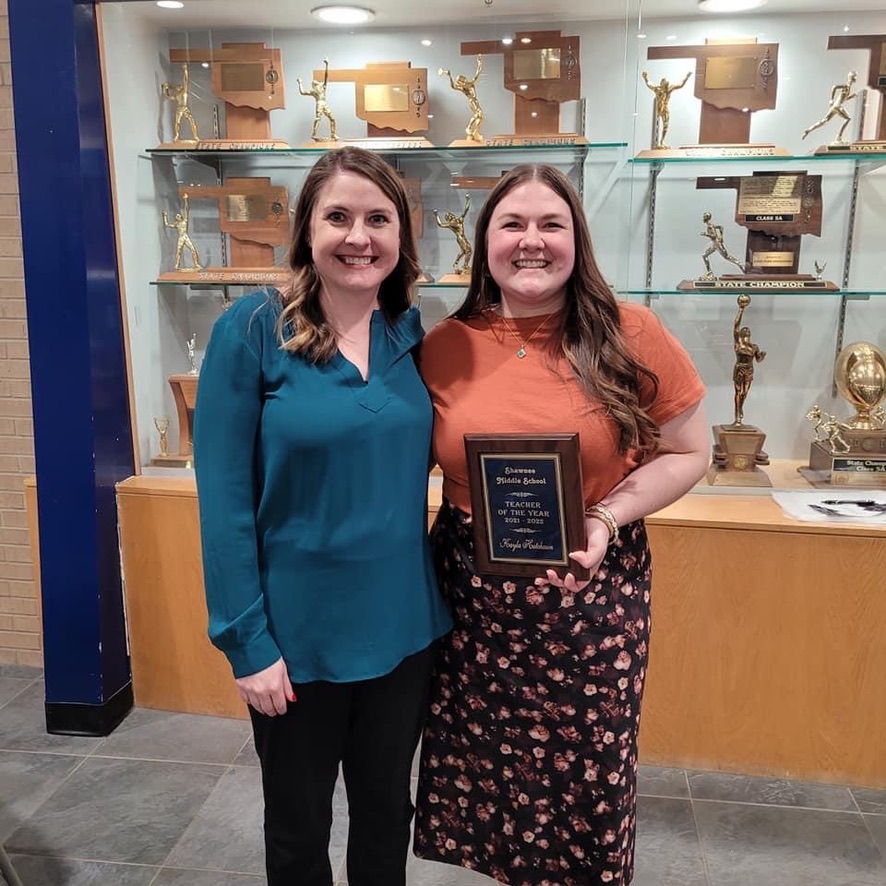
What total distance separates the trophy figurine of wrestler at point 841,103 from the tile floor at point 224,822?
6.27 ft

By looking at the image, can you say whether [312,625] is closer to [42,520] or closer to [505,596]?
[505,596]

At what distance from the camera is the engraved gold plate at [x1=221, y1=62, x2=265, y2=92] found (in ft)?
8.68

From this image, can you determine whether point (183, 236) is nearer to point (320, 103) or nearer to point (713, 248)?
point (320, 103)

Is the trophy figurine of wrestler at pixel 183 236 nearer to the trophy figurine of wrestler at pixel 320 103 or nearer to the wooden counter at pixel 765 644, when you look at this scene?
the trophy figurine of wrestler at pixel 320 103

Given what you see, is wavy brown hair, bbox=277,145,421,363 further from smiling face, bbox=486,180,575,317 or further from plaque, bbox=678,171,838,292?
plaque, bbox=678,171,838,292

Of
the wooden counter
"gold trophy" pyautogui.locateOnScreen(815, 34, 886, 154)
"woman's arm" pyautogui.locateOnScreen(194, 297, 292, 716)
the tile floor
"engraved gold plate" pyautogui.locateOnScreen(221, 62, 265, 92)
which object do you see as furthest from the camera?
"engraved gold plate" pyautogui.locateOnScreen(221, 62, 265, 92)

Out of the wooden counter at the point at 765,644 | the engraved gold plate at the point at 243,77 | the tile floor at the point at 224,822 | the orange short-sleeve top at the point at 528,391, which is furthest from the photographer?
the engraved gold plate at the point at 243,77

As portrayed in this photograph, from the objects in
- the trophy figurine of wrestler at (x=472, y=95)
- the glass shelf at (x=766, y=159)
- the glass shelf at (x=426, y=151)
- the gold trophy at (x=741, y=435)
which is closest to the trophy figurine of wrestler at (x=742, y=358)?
the gold trophy at (x=741, y=435)

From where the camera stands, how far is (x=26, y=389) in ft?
9.23

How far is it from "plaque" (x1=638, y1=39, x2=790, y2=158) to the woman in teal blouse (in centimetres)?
152

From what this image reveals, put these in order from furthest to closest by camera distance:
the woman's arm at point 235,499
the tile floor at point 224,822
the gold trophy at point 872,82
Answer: the gold trophy at point 872,82, the tile floor at point 224,822, the woman's arm at point 235,499

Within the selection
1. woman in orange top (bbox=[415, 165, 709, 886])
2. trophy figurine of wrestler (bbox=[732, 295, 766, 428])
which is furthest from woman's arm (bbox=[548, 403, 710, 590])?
trophy figurine of wrestler (bbox=[732, 295, 766, 428])

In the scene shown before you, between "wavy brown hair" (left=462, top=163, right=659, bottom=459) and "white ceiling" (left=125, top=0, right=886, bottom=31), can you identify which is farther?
"white ceiling" (left=125, top=0, right=886, bottom=31)

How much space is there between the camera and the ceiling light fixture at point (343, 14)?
2.54 m
